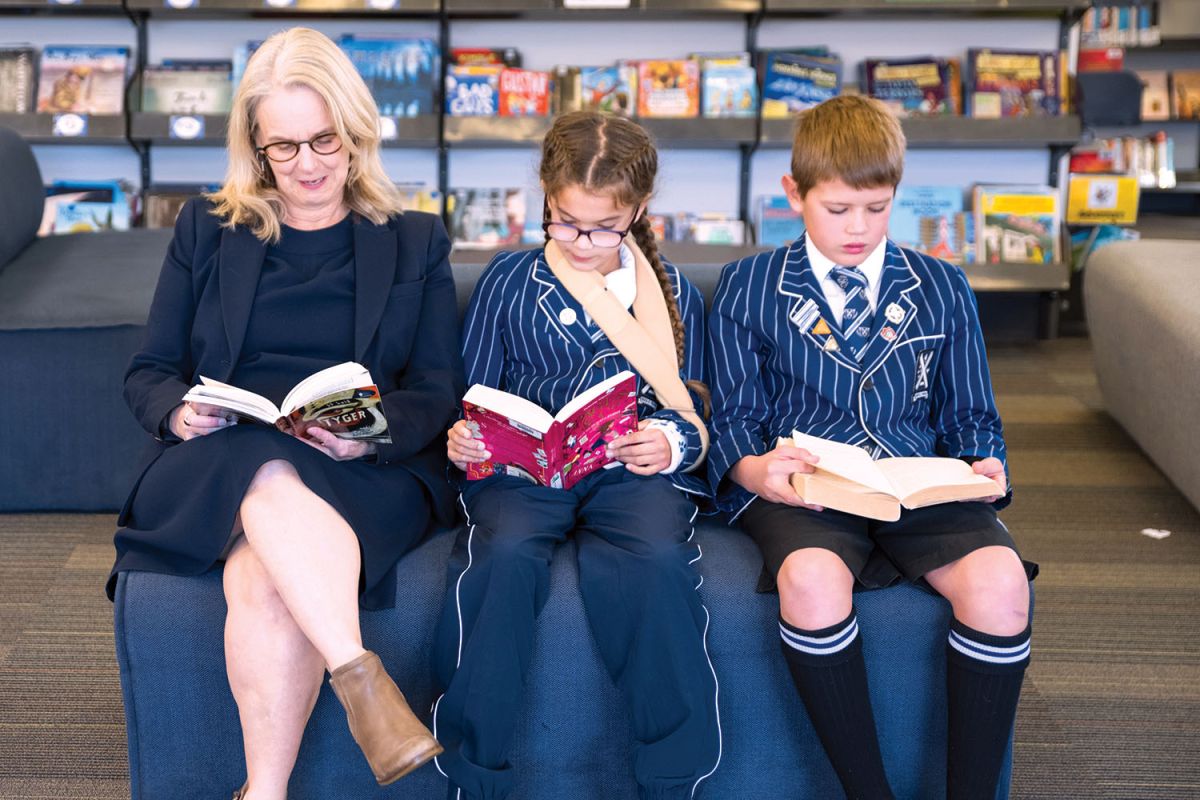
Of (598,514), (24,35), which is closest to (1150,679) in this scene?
(598,514)

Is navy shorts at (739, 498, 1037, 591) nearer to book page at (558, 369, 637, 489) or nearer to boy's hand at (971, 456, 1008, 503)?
boy's hand at (971, 456, 1008, 503)

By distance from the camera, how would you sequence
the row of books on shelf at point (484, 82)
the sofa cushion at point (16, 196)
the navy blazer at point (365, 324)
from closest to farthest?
the navy blazer at point (365, 324), the sofa cushion at point (16, 196), the row of books on shelf at point (484, 82)

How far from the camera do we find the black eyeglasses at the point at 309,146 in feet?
6.73

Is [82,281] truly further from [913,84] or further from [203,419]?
[913,84]

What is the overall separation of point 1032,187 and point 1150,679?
3044 millimetres

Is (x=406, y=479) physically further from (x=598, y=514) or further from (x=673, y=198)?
(x=673, y=198)

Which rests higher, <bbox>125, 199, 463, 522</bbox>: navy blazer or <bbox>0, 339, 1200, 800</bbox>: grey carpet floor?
<bbox>125, 199, 463, 522</bbox>: navy blazer

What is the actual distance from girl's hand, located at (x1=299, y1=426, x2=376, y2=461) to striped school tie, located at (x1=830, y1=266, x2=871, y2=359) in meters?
0.79

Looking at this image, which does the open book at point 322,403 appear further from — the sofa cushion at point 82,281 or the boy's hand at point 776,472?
the sofa cushion at point 82,281

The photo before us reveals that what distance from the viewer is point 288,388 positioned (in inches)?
80.0

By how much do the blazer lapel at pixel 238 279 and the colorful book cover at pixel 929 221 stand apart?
344 centimetres

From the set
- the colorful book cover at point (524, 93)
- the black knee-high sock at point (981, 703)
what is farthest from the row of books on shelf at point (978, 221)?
the black knee-high sock at point (981, 703)

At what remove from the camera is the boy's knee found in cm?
176

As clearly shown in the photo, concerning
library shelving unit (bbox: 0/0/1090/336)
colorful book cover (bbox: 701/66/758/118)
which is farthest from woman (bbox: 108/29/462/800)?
colorful book cover (bbox: 701/66/758/118)
